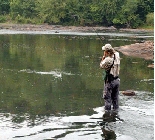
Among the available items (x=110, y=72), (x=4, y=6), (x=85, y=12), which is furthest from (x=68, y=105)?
(x=4, y=6)

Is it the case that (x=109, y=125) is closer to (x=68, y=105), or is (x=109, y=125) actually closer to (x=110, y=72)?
(x=110, y=72)

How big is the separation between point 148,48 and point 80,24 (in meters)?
64.4

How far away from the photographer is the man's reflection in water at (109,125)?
29.1 ft

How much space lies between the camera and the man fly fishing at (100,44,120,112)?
1092 centimetres

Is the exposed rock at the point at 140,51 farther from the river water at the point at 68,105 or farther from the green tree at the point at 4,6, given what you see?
the green tree at the point at 4,6

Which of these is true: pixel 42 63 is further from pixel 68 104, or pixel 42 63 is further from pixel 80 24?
pixel 80 24

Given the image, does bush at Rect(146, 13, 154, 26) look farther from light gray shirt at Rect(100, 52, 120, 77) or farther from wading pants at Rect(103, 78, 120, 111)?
light gray shirt at Rect(100, 52, 120, 77)

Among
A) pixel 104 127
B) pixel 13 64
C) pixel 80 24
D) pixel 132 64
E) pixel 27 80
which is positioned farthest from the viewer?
pixel 80 24

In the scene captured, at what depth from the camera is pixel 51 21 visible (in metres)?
100

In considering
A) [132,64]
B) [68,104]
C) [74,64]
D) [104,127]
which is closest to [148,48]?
[132,64]

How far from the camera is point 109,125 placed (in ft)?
32.1

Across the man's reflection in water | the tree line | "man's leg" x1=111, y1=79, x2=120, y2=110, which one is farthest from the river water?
the tree line

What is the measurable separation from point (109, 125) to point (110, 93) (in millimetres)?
1588

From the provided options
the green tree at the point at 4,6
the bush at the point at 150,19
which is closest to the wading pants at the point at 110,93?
the bush at the point at 150,19
